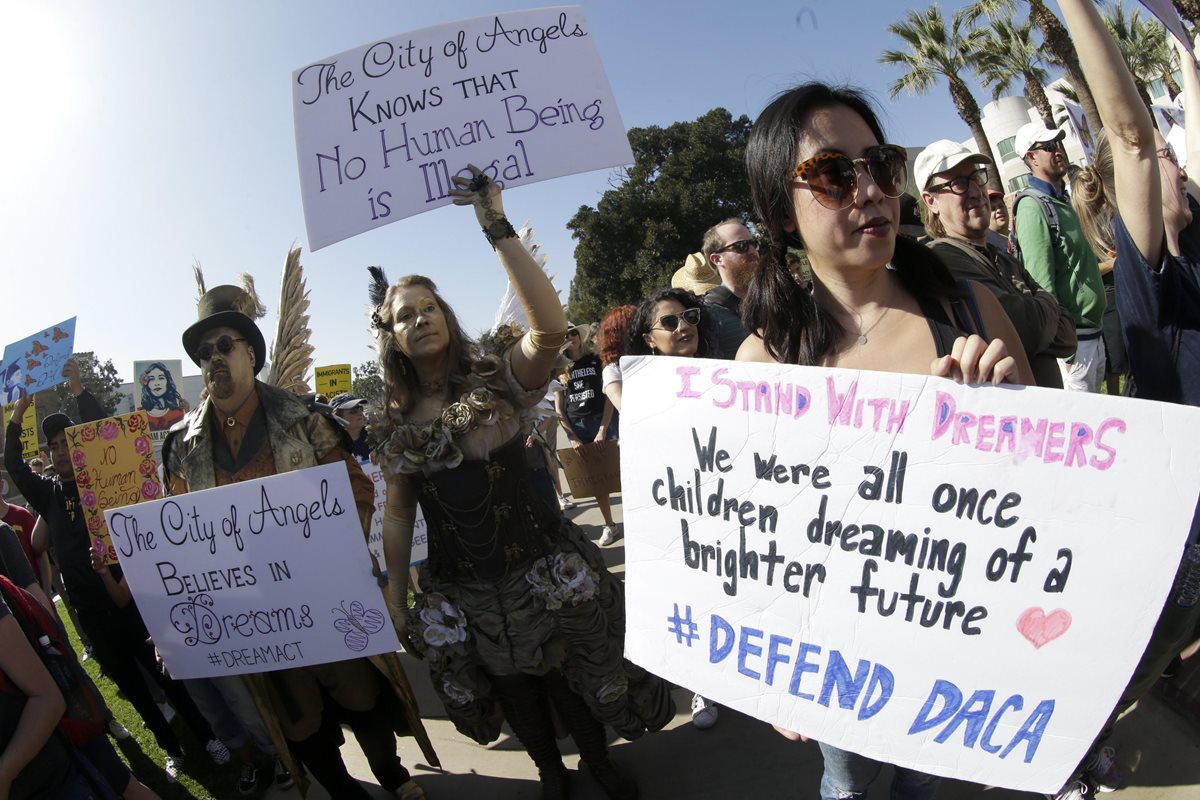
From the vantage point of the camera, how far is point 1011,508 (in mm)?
1262

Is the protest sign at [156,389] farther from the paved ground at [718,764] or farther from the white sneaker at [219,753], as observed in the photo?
the paved ground at [718,764]

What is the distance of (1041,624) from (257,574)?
2.45 meters

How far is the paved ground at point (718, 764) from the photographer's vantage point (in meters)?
2.28

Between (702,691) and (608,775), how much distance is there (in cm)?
141

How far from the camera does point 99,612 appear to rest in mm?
3941

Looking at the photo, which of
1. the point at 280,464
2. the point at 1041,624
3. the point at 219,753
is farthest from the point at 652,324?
the point at 219,753

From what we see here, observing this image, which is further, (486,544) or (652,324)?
(652,324)

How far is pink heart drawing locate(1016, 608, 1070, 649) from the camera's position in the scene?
1.23 metres

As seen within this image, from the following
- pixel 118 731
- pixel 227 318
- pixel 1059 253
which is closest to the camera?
pixel 227 318

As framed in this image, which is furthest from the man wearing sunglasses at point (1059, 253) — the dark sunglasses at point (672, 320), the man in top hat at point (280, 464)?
the man in top hat at point (280, 464)

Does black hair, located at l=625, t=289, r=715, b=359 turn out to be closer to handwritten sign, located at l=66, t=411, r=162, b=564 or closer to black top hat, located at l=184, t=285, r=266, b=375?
black top hat, located at l=184, t=285, r=266, b=375

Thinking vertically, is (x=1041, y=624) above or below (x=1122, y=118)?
below

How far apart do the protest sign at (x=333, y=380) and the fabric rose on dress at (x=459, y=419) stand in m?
4.91

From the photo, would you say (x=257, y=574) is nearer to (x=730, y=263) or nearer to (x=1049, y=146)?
(x=730, y=263)
